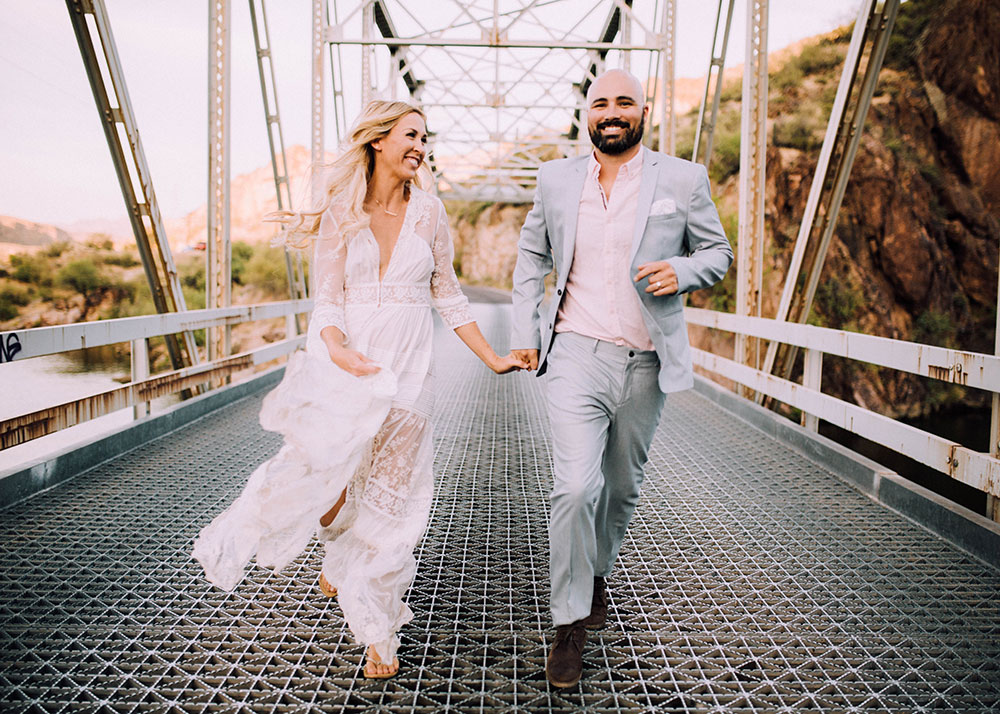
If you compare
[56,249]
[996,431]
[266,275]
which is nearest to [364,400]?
[996,431]

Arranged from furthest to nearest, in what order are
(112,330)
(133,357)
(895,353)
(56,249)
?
1. (56,249)
2. (133,357)
3. (112,330)
4. (895,353)

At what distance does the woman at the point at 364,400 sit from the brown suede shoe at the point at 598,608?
713 millimetres

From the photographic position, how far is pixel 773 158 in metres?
17.2

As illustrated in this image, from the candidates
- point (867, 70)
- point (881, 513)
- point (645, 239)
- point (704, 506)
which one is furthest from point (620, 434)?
point (867, 70)

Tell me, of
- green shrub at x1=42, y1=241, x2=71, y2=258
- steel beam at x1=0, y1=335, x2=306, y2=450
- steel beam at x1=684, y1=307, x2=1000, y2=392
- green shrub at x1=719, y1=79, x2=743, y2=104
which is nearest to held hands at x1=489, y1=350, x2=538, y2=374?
steel beam at x1=684, y1=307, x2=1000, y2=392

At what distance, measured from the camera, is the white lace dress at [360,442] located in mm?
2498

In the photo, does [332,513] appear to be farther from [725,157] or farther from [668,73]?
[725,157]

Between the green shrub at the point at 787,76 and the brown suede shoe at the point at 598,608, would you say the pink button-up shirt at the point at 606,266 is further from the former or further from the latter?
the green shrub at the point at 787,76

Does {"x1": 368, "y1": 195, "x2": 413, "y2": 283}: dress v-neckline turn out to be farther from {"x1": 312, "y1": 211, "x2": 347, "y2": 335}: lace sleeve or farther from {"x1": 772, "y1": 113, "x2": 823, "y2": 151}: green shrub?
{"x1": 772, "y1": 113, "x2": 823, "y2": 151}: green shrub

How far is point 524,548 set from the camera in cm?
372

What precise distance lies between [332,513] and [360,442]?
0.55 m

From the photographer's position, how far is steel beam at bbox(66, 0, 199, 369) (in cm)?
503

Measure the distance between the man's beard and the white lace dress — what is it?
0.65m

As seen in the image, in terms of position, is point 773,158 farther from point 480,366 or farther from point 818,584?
point 818,584
